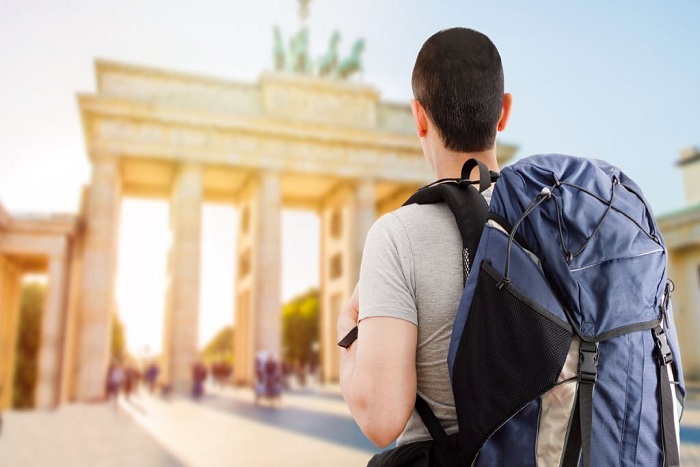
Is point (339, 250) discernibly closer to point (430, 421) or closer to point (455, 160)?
point (455, 160)

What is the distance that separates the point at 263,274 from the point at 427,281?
109 ft

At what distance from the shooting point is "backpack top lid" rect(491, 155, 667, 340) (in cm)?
153

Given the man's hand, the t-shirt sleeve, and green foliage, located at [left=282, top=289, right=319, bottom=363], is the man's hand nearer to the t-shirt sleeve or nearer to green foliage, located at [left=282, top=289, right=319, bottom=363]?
the t-shirt sleeve

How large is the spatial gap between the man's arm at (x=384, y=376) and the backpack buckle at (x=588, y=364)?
1.47 feet

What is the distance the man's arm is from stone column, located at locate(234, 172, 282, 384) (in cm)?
3124

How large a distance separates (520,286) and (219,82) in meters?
37.9

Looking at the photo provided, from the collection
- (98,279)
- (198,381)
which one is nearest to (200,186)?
(98,279)

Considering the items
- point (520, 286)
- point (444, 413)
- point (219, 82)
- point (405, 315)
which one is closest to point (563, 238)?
point (520, 286)

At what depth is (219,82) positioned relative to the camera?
3725 centimetres

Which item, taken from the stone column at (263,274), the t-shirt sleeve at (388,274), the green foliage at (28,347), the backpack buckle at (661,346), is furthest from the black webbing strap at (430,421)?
the green foliage at (28,347)

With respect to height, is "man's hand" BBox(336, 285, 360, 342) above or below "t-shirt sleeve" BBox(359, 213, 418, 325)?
below

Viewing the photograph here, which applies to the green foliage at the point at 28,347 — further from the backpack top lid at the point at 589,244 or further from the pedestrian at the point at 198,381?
the backpack top lid at the point at 589,244

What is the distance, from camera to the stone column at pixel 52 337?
97.3 feet

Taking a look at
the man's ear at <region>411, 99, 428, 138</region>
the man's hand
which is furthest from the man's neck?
the man's hand
